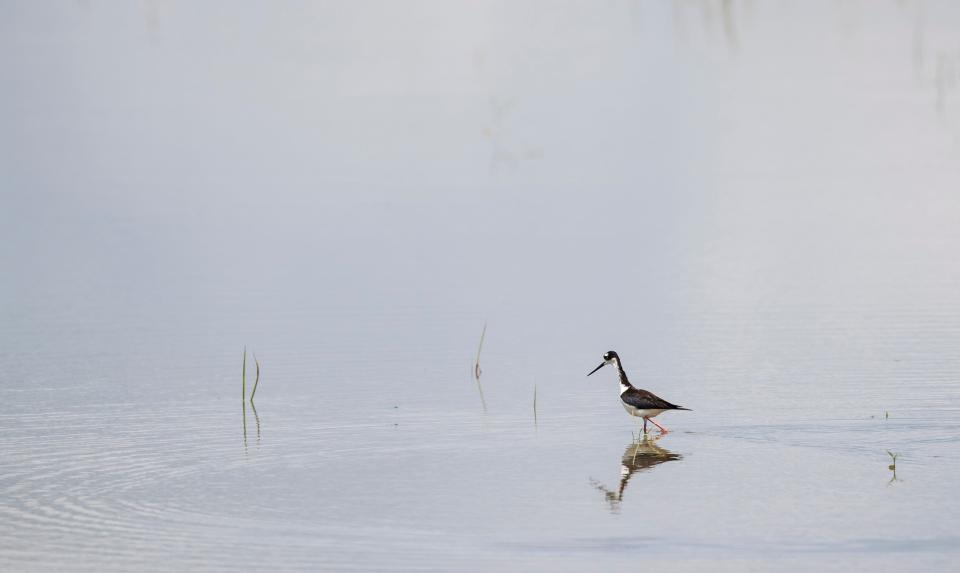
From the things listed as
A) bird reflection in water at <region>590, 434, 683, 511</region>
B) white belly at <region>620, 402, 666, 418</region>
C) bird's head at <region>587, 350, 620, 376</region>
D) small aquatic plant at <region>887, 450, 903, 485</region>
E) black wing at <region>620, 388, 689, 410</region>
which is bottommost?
small aquatic plant at <region>887, 450, 903, 485</region>

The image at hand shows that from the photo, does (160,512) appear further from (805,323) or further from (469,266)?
(469,266)

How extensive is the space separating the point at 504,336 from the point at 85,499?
614 cm

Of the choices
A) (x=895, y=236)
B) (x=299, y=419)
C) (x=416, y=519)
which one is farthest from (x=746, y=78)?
(x=416, y=519)

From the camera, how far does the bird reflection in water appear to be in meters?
11.1

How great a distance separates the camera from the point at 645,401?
12.9 meters

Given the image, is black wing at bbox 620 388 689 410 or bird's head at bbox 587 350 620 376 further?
bird's head at bbox 587 350 620 376

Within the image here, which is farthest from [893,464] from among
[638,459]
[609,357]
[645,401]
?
[609,357]

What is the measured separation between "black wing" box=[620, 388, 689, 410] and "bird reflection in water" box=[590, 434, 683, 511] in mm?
235

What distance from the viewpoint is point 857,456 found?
38.7 ft

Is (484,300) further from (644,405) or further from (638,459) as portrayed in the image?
(638,459)

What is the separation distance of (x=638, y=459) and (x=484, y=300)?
620cm

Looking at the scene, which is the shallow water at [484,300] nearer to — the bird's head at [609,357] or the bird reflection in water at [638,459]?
the bird reflection in water at [638,459]

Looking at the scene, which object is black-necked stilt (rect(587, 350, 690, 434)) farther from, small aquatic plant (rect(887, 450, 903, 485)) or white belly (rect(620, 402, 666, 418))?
small aquatic plant (rect(887, 450, 903, 485))

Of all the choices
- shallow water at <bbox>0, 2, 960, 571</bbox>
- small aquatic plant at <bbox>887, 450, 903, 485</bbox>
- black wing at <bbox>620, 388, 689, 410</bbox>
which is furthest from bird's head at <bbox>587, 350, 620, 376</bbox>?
small aquatic plant at <bbox>887, 450, 903, 485</bbox>
